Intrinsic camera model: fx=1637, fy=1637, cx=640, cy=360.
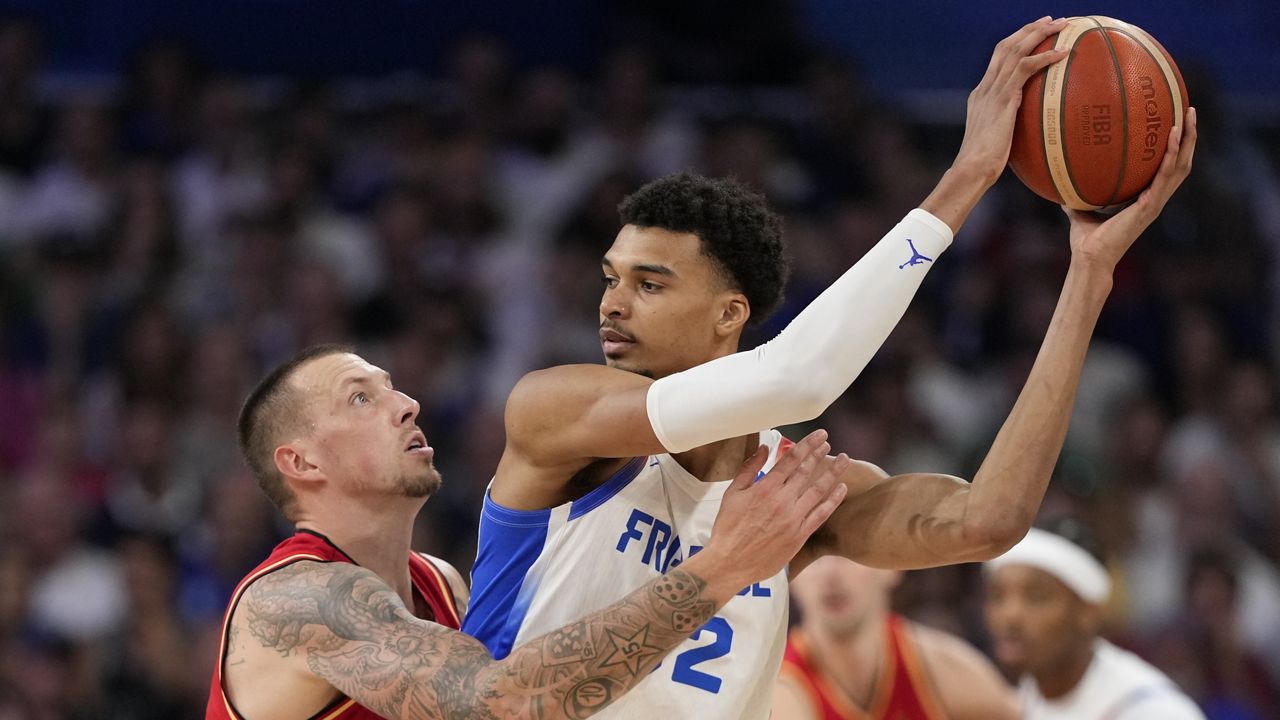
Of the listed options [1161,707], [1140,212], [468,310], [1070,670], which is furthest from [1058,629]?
[468,310]

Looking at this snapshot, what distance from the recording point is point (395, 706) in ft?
10.2

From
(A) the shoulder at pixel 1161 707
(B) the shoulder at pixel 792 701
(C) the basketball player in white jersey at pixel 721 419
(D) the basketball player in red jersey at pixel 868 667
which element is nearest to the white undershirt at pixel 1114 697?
(A) the shoulder at pixel 1161 707

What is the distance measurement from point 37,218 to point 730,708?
18.1 feet

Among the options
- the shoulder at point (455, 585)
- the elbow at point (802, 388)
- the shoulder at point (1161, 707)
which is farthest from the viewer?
the shoulder at point (1161, 707)

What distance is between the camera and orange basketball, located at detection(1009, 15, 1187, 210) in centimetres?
315

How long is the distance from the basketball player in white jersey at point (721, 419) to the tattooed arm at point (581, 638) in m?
0.08

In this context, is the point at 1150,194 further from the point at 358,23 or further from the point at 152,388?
the point at 358,23

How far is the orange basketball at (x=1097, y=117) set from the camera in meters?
3.15

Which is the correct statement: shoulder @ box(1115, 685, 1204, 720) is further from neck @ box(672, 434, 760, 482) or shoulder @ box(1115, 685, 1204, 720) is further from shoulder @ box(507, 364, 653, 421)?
shoulder @ box(507, 364, 653, 421)

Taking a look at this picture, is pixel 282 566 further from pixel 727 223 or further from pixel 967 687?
pixel 967 687

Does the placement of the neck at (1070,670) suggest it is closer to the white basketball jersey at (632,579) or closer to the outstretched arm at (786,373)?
the white basketball jersey at (632,579)

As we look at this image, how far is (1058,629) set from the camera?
5094mm

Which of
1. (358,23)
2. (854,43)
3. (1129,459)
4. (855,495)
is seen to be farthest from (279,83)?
(855,495)

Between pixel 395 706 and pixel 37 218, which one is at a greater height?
pixel 37 218
